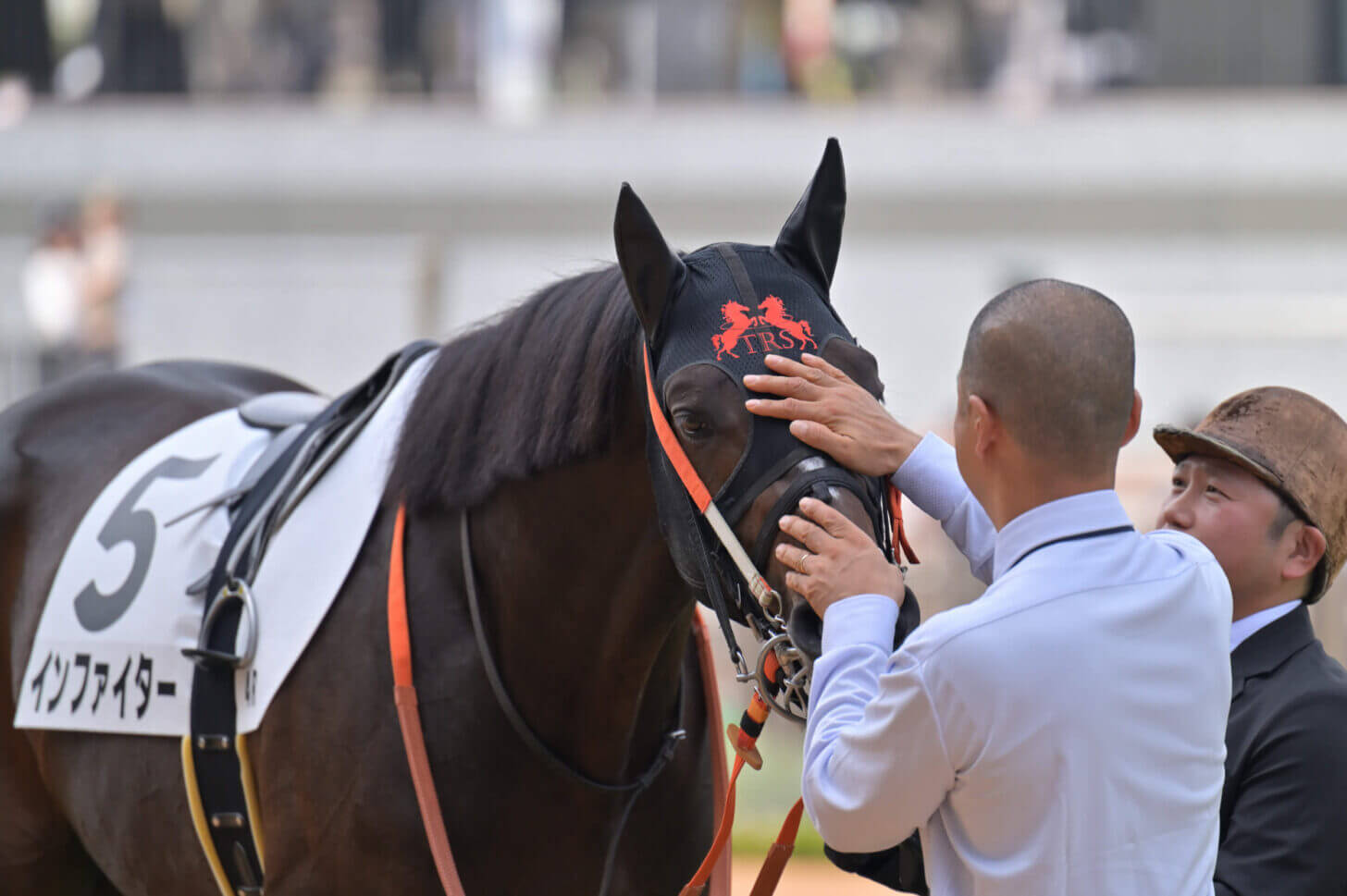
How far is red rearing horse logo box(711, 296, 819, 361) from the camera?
1.92 meters

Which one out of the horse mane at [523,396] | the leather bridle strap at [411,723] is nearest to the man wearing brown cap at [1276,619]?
the horse mane at [523,396]

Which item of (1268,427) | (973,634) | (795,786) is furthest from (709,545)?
(795,786)

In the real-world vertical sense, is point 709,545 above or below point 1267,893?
above

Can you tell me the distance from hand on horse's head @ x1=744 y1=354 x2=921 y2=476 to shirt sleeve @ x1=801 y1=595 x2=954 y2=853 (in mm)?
301

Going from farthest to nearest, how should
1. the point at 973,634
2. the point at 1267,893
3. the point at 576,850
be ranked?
the point at 576,850, the point at 1267,893, the point at 973,634

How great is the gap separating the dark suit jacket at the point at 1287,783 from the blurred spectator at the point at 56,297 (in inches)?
392

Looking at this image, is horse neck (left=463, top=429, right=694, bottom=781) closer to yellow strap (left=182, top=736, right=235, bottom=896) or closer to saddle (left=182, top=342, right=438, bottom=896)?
saddle (left=182, top=342, right=438, bottom=896)

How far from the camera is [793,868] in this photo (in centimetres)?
628

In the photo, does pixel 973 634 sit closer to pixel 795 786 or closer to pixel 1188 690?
pixel 1188 690

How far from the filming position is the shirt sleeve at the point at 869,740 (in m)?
1.43

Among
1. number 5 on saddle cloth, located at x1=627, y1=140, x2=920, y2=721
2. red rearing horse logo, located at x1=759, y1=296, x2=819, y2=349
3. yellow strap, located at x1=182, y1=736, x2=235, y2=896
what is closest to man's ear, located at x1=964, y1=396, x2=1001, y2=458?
number 5 on saddle cloth, located at x1=627, y1=140, x2=920, y2=721

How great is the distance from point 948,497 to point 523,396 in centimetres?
72

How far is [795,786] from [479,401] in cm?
504

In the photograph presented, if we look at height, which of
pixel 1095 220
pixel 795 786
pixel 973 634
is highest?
pixel 973 634
